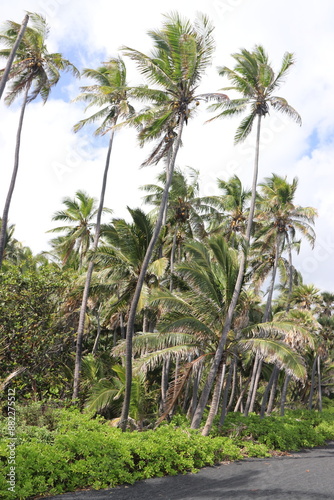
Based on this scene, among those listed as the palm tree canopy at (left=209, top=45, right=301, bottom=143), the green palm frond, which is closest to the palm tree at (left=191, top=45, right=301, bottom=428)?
A: the palm tree canopy at (left=209, top=45, right=301, bottom=143)

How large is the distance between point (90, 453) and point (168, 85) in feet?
33.7

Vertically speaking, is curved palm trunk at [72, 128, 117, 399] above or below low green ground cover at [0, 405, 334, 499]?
above

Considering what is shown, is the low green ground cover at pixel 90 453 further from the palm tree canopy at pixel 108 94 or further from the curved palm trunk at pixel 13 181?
the palm tree canopy at pixel 108 94

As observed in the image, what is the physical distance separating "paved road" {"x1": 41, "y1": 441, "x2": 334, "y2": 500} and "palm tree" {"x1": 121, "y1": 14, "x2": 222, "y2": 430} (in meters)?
3.19

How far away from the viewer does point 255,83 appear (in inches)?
605

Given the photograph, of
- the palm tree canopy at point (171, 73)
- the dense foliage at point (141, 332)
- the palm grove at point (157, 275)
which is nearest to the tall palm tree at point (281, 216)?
the palm grove at point (157, 275)

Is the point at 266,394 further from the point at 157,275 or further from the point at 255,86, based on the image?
the point at 255,86

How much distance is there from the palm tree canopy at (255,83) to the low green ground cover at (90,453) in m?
11.4

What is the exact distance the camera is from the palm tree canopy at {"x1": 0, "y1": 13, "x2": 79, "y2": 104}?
14.6 m

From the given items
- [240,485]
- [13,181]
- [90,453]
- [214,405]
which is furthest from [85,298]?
[240,485]

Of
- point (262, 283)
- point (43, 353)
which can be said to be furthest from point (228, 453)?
point (262, 283)

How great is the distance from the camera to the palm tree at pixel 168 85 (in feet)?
38.3

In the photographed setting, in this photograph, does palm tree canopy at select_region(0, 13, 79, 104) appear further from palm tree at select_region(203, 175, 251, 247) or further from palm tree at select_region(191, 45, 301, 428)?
palm tree at select_region(203, 175, 251, 247)

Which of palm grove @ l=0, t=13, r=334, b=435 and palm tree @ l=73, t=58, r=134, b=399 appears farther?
palm tree @ l=73, t=58, r=134, b=399
